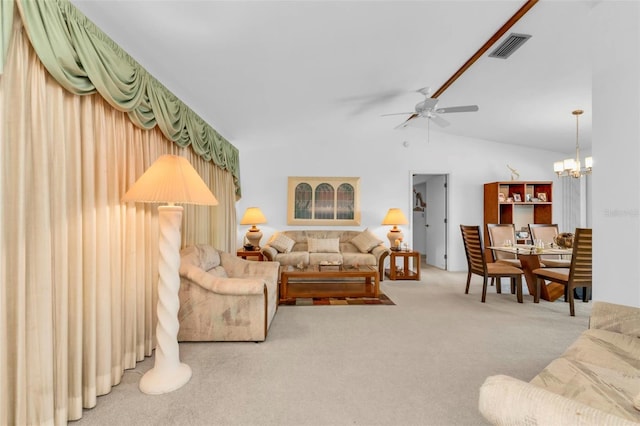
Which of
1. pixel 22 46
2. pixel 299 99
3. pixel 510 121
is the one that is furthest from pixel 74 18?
pixel 510 121

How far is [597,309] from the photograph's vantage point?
1719 mm

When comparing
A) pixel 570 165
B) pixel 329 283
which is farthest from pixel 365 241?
pixel 570 165

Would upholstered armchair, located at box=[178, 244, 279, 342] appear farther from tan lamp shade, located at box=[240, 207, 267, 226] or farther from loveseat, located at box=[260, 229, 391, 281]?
tan lamp shade, located at box=[240, 207, 267, 226]

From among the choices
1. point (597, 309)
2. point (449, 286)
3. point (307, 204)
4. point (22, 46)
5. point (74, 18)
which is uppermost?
point (74, 18)

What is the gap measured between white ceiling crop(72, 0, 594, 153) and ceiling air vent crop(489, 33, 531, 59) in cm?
7

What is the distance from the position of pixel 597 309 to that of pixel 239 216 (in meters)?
5.29

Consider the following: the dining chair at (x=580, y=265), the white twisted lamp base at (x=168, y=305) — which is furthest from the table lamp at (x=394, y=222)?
the white twisted lamp base at (x=168, y=305)

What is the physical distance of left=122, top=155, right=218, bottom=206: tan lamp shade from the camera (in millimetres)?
1791

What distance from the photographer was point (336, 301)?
144 inches

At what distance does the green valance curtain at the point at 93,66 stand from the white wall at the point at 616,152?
3299 mm

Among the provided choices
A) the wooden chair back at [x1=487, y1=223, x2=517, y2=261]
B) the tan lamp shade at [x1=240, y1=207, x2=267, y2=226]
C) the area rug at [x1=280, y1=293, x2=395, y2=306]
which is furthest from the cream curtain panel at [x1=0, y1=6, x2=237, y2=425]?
the wooden chair back at [x1=487, y1=223, x2=517, y2=261]

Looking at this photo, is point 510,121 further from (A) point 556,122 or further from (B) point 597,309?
(B) point 597,309

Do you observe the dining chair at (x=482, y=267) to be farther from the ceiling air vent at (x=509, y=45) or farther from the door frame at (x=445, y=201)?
the ceiling air vent at (x=509, y=45)

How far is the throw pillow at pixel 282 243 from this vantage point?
5160 mm
